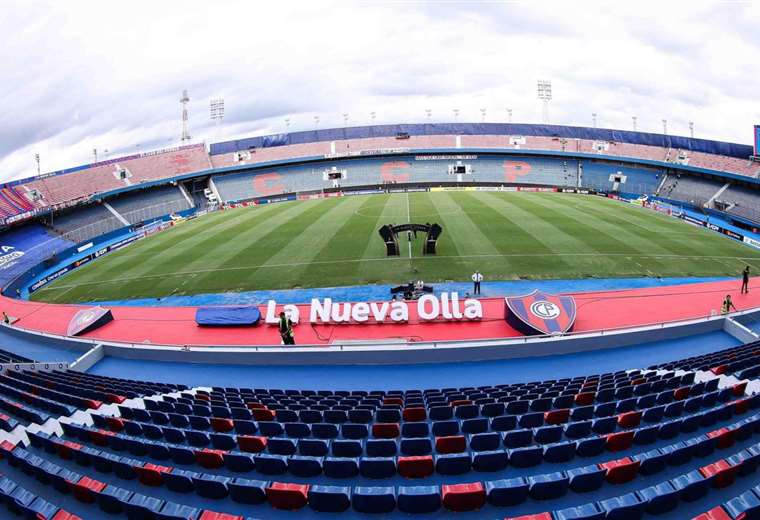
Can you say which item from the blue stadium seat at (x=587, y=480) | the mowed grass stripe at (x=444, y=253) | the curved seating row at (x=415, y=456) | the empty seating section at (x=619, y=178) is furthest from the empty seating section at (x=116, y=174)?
the empty seating section at (x=619, y=178)

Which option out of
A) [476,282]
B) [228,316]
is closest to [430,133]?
[476,282]

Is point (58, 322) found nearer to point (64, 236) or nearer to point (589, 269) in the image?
point (64, 236)

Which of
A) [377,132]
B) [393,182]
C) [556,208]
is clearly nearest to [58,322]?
[556,208]

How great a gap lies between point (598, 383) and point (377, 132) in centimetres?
7428

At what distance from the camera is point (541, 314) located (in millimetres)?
15938

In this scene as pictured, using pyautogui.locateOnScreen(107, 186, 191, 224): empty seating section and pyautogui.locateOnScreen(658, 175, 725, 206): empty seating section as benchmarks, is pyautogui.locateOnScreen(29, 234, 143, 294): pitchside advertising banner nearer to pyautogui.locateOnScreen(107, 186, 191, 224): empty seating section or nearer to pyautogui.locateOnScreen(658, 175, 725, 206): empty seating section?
pyautogui.locateOnScreen(107, 186, 191, 224): empty seating section

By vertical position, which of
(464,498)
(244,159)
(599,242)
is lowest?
(599,242)

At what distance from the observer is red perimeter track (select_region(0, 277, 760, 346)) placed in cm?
1725

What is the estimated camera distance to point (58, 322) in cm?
2253

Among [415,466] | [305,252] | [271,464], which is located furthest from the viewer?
[305,252]

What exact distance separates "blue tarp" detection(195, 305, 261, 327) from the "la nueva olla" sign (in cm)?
93

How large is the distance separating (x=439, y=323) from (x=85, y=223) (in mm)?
51460

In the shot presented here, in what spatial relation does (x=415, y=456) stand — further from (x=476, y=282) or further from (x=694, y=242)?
(x=694, y=242)

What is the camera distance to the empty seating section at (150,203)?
56.2 m
